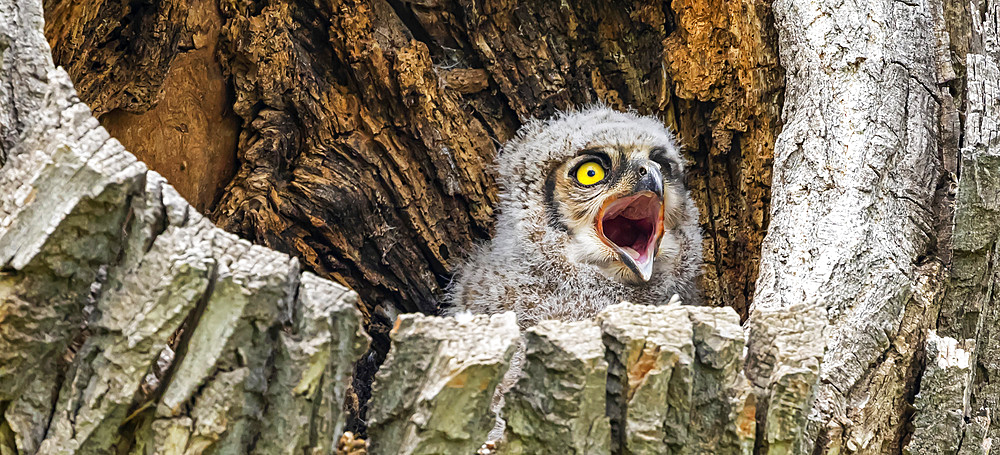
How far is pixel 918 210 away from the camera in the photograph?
84.9 inches

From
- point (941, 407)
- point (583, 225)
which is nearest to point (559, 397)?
point (941, 407)

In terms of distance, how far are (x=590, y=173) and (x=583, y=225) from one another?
0.72 feet

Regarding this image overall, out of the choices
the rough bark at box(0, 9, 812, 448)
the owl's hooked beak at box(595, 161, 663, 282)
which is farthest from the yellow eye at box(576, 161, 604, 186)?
the rough bark at box(0, 9, 812, 448)

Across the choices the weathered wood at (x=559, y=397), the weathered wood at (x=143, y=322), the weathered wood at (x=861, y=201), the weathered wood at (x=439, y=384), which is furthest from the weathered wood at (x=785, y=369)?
the weathered wood at (x=143, y=322)

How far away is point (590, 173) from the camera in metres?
3.33

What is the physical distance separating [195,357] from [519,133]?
2.31 metres

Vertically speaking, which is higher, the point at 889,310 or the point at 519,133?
the point at 519,133

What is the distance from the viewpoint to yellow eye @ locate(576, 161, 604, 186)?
331 centimetres

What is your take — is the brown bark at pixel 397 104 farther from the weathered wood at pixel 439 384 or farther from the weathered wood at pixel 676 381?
the weathered wood at pixel 439 384

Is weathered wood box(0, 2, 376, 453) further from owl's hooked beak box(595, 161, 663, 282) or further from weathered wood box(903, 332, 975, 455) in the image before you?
owl's hooked beak box(595, 161, 663, 282)

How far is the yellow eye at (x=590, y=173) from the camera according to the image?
3311mm

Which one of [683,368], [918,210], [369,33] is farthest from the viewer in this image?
[369,33]

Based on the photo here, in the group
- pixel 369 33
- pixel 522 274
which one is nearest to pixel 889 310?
pixel 522 274

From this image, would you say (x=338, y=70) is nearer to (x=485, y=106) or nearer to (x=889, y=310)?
(x=485, y=106)
